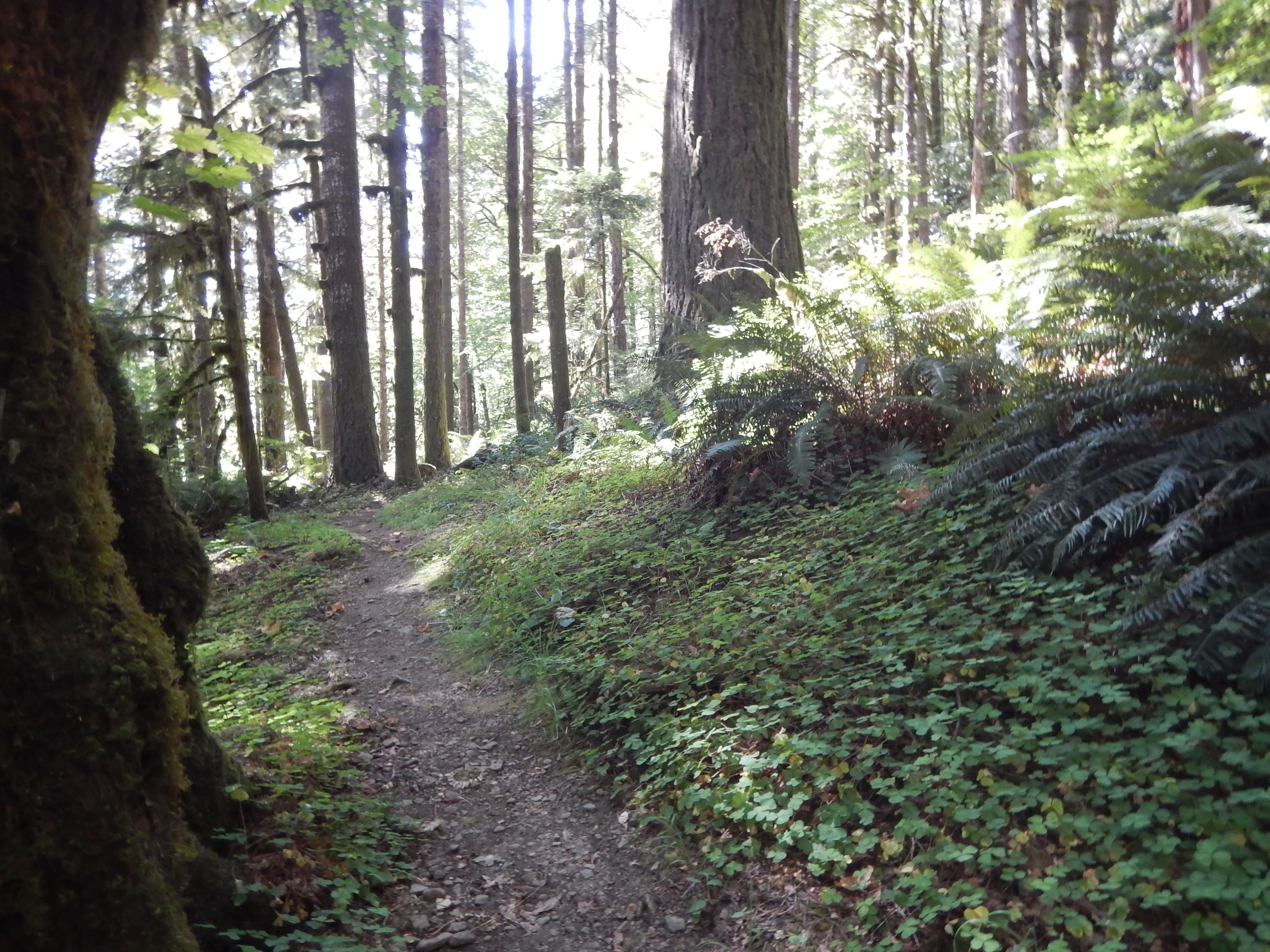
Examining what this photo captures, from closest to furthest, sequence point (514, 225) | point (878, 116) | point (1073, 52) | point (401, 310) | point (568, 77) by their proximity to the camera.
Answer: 1. point (1073, 52)
2. point (401, 310)
3. point (514, 225)
4. point (878, 116)
5. point (568, 77)

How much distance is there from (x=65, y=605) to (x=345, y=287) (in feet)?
45.4

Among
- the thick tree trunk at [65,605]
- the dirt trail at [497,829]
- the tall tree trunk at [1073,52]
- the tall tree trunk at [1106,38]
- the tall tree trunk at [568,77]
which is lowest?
the dirt trail at [497,829]

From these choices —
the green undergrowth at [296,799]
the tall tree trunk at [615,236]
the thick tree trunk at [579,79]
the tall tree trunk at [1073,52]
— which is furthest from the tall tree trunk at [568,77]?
the green undergrowth at [296,799]

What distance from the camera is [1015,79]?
1250 cm

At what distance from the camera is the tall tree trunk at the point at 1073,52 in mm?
10516

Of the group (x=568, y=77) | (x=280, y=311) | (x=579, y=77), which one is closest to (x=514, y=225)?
(x=280, y=311)

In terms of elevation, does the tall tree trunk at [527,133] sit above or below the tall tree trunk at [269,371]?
above

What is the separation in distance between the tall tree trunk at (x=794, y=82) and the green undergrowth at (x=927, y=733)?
13372 mm

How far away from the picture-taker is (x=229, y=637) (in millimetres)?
7141

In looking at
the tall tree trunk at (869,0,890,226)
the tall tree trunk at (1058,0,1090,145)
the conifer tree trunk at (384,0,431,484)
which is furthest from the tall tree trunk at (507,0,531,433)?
the tall tree trunk at (1058,0,1090,145)

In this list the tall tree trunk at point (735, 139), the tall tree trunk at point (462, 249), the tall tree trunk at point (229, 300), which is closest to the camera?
the tall tree trunk at point (735, 139)

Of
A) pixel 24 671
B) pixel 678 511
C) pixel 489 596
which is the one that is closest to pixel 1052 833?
pixel 24 671

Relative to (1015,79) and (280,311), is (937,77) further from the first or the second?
(280,311)

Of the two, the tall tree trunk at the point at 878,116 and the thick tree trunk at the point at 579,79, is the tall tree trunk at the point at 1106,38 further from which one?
the thick tree trunk at the point at 579,79
